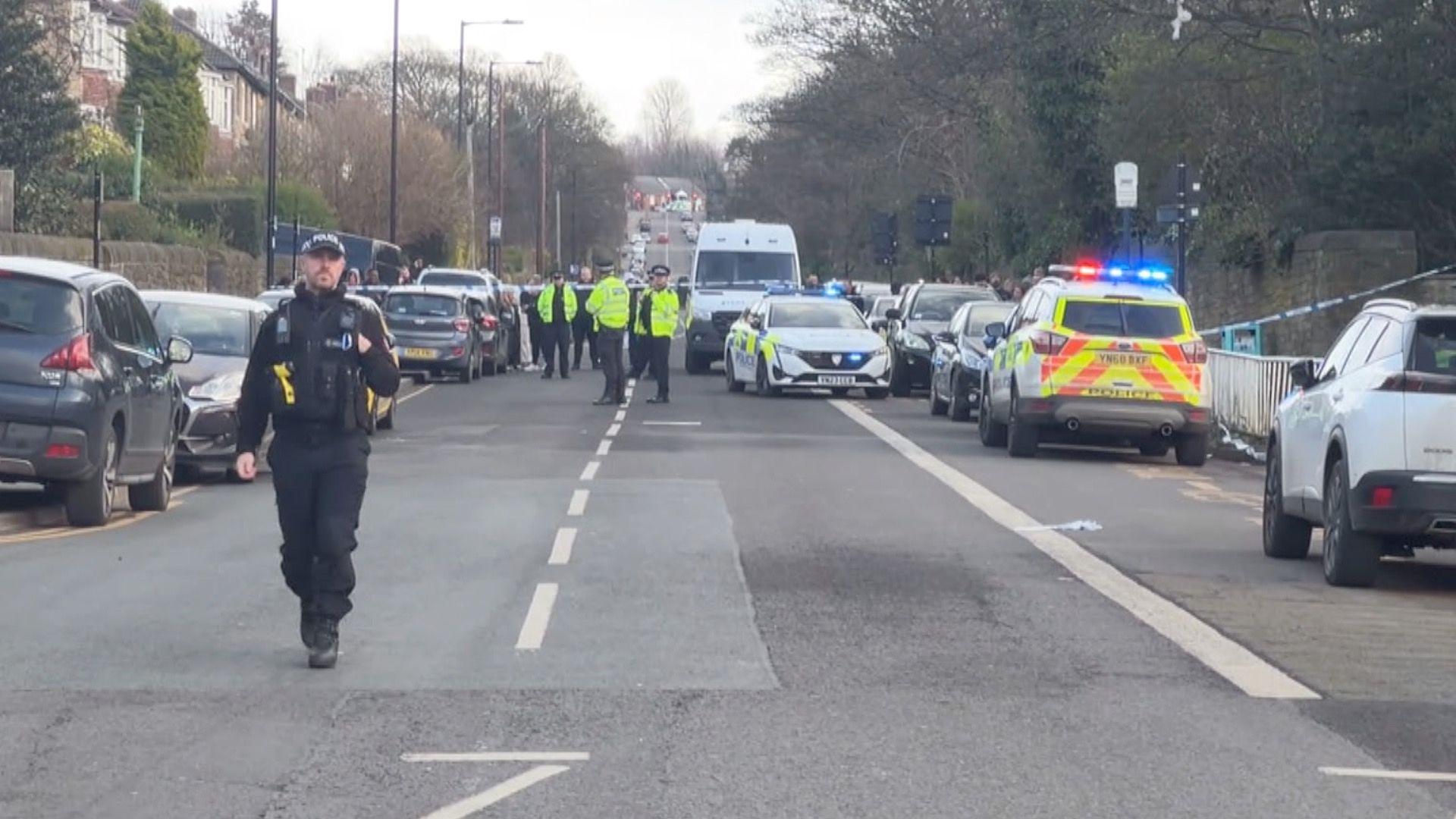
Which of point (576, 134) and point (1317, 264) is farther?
point (576, 134)

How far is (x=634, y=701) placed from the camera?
9078mm

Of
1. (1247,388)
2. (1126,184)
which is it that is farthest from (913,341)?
(1247,388)

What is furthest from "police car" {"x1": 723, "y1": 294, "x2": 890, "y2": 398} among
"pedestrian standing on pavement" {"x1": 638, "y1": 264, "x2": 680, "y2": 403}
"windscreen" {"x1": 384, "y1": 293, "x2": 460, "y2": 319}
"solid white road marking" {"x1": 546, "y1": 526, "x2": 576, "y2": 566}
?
"solid white road marking" {"x1": 546, "y1": 526, "x2": 576, "y2": 566}

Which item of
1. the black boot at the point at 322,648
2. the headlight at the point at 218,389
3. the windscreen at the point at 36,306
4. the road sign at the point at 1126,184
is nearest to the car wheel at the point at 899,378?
the road sign at the point at 1126,184

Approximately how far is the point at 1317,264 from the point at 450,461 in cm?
1469

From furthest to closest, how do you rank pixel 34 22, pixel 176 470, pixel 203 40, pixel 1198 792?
pixel 203 40 → pixel 34 22 → pixel 176 470 → pixel 1198 792

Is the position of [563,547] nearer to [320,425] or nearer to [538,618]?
[538,618]

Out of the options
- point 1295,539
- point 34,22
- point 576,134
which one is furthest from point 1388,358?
point 576,134

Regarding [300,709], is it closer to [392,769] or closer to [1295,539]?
[392,769]

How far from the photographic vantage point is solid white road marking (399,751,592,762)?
792cm

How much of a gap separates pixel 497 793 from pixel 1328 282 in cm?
2571

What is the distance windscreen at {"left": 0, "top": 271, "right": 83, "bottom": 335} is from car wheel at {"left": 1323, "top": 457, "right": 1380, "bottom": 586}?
25.7ft

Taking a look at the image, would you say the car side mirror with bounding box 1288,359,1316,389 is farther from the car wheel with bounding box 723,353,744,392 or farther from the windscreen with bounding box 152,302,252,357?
the car wheel with bounding box 723,353,744,392

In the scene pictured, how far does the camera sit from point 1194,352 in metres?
22.6
